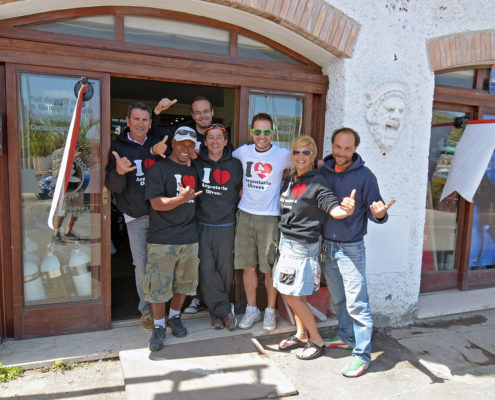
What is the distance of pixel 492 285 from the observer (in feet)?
15.9

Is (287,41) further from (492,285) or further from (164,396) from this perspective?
(492,285)

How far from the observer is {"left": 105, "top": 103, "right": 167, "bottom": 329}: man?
10.2 feet

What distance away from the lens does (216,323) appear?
344cm

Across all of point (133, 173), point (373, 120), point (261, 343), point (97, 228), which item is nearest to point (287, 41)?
point (373, 120)

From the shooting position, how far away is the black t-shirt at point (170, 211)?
9.70 feet

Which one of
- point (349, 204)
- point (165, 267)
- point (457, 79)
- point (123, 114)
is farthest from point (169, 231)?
point (123, 114)

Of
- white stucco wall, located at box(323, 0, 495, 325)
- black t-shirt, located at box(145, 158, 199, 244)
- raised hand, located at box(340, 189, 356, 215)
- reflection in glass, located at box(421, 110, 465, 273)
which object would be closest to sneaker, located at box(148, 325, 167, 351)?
black t-shirt, located at box(145, 158, 199, 244)

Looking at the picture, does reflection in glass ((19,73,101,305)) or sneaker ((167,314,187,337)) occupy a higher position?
reflection in glass ((19,73,101,305))

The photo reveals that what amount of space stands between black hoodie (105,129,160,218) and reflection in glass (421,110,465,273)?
3274 mm

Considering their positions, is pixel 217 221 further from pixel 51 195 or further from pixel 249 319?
pixel 51 195

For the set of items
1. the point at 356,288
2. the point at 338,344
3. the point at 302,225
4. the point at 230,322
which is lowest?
the point at 338,344

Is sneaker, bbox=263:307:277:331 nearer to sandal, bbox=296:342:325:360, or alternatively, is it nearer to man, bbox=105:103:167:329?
sandal, bbox=296:342:325:360

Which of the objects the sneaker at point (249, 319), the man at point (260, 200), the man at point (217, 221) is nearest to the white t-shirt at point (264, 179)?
the man at point (260, 200)

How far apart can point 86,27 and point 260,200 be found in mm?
2035
